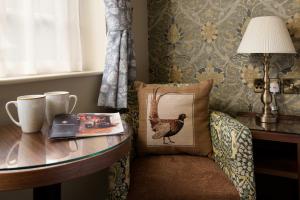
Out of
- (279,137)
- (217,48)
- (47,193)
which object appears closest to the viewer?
(47,193)

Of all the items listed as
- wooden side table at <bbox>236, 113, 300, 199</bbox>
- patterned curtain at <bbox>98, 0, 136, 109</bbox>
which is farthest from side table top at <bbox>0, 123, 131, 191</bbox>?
wooden side table at <bbox>236, 113, 300, 199</bbox>

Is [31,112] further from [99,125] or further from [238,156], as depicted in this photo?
[238,156]

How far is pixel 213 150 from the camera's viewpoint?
1555 millimetres

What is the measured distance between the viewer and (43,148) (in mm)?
884

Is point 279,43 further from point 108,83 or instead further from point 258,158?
point 108,83

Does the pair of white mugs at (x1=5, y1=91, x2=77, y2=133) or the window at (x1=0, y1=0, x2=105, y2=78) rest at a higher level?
the window at (x1=0, y1=0, x2=105, y2=78)

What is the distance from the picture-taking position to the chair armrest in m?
1.25

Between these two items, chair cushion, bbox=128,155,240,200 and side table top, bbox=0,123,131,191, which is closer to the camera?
side table top, bbox=0,123,131,191

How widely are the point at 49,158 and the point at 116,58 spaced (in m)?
0.99

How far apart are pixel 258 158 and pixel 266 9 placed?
0.88m

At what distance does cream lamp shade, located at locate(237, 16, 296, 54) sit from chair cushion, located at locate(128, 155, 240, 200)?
0.64 meters

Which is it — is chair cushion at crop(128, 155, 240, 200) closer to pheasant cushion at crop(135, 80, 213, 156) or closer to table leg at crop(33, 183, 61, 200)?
pheasant cushion at crop(135, 80, 213, 156)

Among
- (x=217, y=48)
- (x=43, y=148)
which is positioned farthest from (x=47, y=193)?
(x=217, y=48)

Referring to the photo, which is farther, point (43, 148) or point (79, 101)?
point (79, 101)
